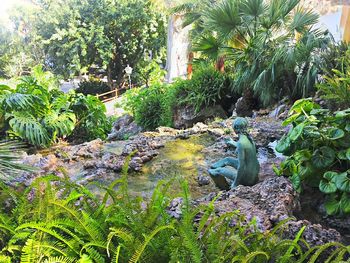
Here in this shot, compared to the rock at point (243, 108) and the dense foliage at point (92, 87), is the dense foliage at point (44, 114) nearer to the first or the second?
the rock at point (243, 108)

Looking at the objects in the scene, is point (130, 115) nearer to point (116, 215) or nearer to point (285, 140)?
point (285, 140)

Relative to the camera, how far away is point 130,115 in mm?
9805

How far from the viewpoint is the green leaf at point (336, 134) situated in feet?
8.23

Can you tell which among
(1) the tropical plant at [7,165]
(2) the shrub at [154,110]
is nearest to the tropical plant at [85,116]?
(2) the shrub at [154,110]

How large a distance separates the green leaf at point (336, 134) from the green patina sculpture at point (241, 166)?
576mm

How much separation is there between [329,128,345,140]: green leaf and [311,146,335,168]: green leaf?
91mm

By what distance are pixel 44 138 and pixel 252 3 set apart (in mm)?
4564

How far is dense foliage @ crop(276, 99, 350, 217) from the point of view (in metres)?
2.42

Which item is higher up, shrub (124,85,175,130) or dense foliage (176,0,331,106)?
dense foliage (176,0,331,106)

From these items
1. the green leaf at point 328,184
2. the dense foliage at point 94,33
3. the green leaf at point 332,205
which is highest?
the dense foliage at point 94,33

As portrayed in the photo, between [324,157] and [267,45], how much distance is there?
14.4 ft

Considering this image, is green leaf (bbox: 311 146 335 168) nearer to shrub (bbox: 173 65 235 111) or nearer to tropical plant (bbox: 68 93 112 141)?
tropical plant (bbox: 68 93 112 141)

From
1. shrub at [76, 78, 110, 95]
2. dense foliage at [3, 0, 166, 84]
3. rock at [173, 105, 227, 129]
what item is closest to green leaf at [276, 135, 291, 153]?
rock at [173, 105, 227, 129]

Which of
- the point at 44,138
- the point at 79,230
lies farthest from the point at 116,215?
the point at 44,138
